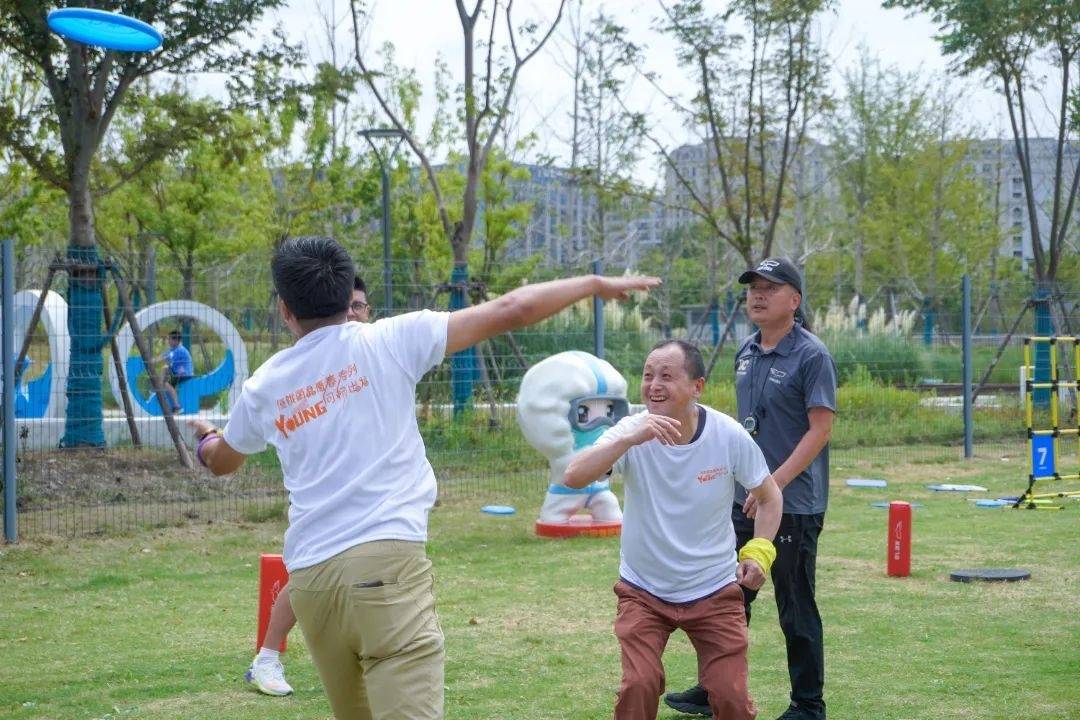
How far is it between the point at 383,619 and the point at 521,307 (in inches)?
35.6

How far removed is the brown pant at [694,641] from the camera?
167 inches

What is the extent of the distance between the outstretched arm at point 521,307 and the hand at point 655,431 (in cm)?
71

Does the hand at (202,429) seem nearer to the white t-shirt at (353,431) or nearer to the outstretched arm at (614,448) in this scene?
the white t-shirt at (353,431)

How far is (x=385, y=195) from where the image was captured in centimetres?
1866

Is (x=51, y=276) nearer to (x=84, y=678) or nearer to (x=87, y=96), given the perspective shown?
(x=87, y=96)

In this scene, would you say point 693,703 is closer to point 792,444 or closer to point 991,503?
point 792,444

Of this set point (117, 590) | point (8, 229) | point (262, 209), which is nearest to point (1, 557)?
point (117, 590)

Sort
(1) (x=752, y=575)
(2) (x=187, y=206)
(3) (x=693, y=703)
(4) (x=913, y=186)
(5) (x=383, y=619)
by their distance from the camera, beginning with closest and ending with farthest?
1. (5) (x=383, y=619)
2. (1) (x=752, y=575)
3. (3) (x=693, y=703)
4. (2) (x=187, y=206)
5. (4) (x=913, y=186)

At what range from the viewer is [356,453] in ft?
11.1

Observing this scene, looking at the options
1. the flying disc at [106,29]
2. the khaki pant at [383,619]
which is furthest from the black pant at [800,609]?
the flying disc at [106,29]

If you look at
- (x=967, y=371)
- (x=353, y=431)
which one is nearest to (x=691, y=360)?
(x=353, y=431)

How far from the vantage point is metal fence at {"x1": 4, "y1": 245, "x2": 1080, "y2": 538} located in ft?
37.4

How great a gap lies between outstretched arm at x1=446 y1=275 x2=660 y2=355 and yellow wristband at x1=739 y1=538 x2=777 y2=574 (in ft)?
4.49

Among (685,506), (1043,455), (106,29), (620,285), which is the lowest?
(1043,455)
